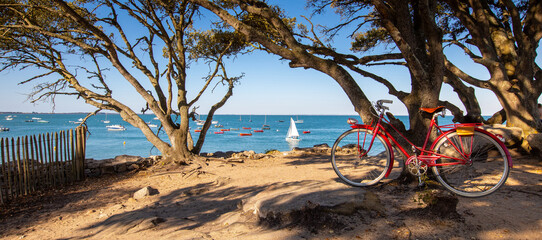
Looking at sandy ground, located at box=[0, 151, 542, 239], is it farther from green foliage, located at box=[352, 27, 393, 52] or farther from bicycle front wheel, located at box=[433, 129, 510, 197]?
green foliage, located at box=[352, 27, 393, 52]

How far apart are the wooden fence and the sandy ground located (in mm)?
435

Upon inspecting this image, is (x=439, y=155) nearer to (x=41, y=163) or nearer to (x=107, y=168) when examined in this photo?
(x=41, y=163)

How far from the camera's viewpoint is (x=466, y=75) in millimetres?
8516

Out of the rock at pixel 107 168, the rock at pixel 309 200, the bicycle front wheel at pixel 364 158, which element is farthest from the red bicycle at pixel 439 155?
the rock at pixel 107 168

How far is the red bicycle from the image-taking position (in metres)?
3.51

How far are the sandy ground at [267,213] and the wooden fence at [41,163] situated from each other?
435 mm

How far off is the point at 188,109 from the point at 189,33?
377 cm

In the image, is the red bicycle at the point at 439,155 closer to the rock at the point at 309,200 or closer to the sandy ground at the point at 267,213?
the sandy ground at the point at 267,213

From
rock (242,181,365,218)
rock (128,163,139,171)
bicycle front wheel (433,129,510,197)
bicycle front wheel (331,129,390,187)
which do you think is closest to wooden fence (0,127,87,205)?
rock (128,163,139,171)

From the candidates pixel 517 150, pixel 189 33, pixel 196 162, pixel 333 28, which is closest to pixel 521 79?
pixel 517 150

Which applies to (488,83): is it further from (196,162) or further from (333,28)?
(196,162)

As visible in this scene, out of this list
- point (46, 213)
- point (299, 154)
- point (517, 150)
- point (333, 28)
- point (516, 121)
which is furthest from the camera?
point (299, 154)

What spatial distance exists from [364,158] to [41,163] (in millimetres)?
7434

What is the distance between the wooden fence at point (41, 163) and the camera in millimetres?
6480
